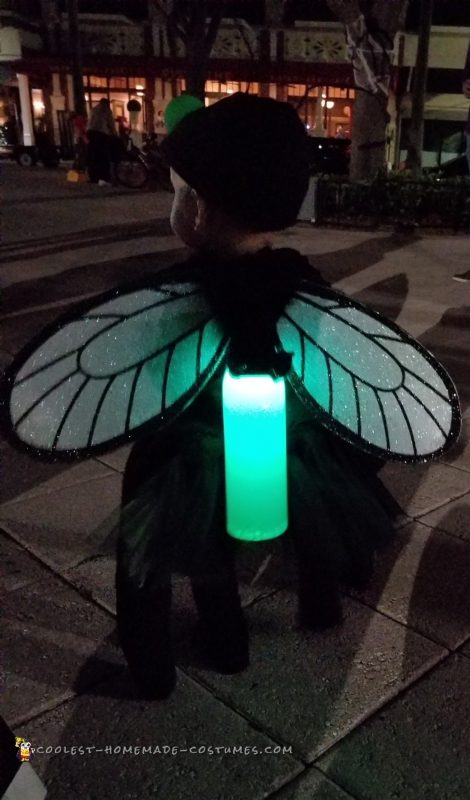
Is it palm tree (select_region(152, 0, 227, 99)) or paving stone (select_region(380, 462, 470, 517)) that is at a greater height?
palm tree (select_region(152, 0, 227, 99))

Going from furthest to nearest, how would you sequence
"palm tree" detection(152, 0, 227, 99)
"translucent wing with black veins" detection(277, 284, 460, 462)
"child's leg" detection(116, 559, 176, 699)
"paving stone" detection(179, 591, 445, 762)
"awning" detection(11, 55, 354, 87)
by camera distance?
"awning" detection(11, 55, 354, 87), "palm tree" detection(152, 0, 227, 99), "paving stone" detection(179, 591, 445, 762), "child's leg" detection(116, 559, 176, 699), "translucent wing with black veins" detection(277, 284, 460, 462)

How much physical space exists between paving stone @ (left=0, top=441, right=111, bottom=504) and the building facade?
26278mm

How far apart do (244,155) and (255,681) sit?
156 cm

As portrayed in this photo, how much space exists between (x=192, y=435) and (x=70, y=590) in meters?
1.16

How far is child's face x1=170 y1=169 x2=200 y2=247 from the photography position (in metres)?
1.85

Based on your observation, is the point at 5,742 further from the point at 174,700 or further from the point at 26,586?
the point at 26,586

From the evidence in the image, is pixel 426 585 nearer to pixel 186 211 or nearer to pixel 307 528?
pixel 307 528

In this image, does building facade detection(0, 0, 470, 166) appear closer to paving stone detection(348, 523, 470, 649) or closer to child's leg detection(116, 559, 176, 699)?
paving stone detection(348, 523, 470, 649)

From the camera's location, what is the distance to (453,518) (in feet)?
10.8

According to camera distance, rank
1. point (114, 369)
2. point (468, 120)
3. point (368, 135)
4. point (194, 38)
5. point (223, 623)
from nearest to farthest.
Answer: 1. point (114, 369)
2. point (223, 623)
3. point (468, 120)
4. point (368, 135)
5. point (194, 38)

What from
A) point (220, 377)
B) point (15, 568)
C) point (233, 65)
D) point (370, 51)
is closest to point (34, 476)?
point (15, 568)

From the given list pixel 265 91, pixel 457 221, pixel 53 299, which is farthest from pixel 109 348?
pixel 265 91

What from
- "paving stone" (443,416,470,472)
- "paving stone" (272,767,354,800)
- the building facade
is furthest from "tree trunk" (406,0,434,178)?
"paving stone" (272,767,354,800)

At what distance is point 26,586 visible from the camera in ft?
9.01
